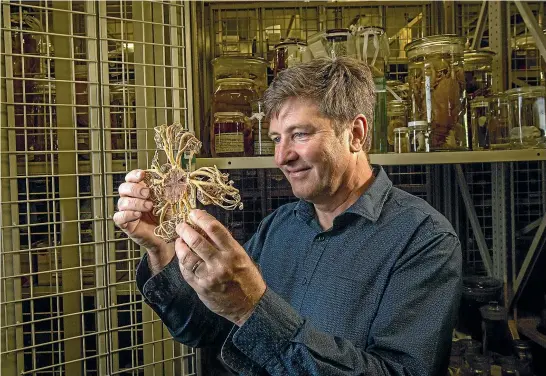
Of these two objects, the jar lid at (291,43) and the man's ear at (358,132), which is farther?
the jar lid at (291,43)

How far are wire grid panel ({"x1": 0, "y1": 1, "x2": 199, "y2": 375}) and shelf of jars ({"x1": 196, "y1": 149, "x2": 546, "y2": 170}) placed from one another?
0.20 m

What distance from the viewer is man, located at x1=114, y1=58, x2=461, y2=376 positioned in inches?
36.1

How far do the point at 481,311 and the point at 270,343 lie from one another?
1321 mm

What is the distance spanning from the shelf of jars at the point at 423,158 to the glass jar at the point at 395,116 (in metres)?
0.21

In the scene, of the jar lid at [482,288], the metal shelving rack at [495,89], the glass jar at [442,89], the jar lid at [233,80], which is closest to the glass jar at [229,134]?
the jar lid at [233,80]

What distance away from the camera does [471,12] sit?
2.29 meters

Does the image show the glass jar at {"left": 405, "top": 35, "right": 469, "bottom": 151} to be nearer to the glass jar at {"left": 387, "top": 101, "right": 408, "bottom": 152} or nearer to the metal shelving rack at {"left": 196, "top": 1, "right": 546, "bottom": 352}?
the glass jar at {"left": 387, "top": 101, "right": 408, "bottom": 152}

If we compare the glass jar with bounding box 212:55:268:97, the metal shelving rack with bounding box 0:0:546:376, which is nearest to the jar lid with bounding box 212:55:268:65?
the glass jar with bounding box 212:55:268:97

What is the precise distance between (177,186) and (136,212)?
4.2 inches

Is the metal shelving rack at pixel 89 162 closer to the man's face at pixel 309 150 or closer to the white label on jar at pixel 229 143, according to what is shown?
the white label on jar at pixel 229 143

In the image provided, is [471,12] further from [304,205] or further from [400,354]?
[400,354]

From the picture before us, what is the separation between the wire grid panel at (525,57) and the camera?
7.20 feet

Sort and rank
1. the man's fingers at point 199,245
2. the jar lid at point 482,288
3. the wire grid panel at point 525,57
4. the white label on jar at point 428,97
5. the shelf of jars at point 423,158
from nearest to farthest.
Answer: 1. the man's fingers at point 199,245
2. the shelf of jars at point 423,158
3. the white label on jar at point 428,97
4. the jar lid at point 482,288
5. the wire grid panel at point 525,57

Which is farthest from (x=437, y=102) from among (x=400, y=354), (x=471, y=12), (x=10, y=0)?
(x=10, y=0)
